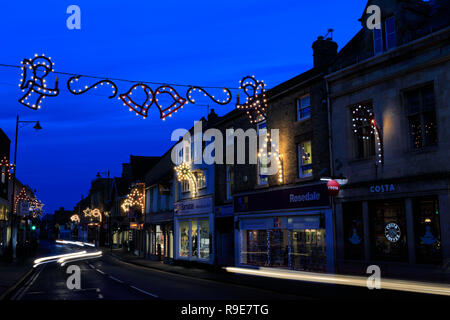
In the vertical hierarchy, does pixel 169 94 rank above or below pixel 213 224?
above

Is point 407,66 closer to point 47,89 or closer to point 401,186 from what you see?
point 401,186

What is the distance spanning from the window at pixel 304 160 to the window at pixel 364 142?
3.00 m

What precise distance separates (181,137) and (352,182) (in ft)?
66.3

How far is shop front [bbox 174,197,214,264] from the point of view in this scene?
102 feet

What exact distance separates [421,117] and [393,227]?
4.25 m

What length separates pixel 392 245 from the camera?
57.4 ft

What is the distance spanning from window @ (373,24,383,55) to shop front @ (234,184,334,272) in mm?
6240

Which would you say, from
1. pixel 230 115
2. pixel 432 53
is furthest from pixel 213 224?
pixel 432 53

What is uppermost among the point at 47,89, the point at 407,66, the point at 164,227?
the point at 407,66

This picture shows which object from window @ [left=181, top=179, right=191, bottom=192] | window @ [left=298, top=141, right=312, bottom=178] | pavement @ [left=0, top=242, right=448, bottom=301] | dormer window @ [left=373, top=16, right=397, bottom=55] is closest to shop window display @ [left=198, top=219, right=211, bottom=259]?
window @ [left=181, top=179, right=191, bottom=192]

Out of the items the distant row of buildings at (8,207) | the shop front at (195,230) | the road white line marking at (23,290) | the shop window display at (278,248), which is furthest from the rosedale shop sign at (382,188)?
the distant row of buildings at (8,207)

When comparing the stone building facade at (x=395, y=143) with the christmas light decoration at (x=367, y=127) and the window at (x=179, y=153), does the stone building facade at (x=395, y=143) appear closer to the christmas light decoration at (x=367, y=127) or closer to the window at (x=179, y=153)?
the christmas light decoration at (x=367, y=127)

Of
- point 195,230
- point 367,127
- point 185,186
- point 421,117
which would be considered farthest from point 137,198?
point 421,117

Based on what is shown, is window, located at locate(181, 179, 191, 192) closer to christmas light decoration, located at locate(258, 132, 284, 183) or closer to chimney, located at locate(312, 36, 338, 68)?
christmas light decoration, located at locate(258, 132, 284, 183)
